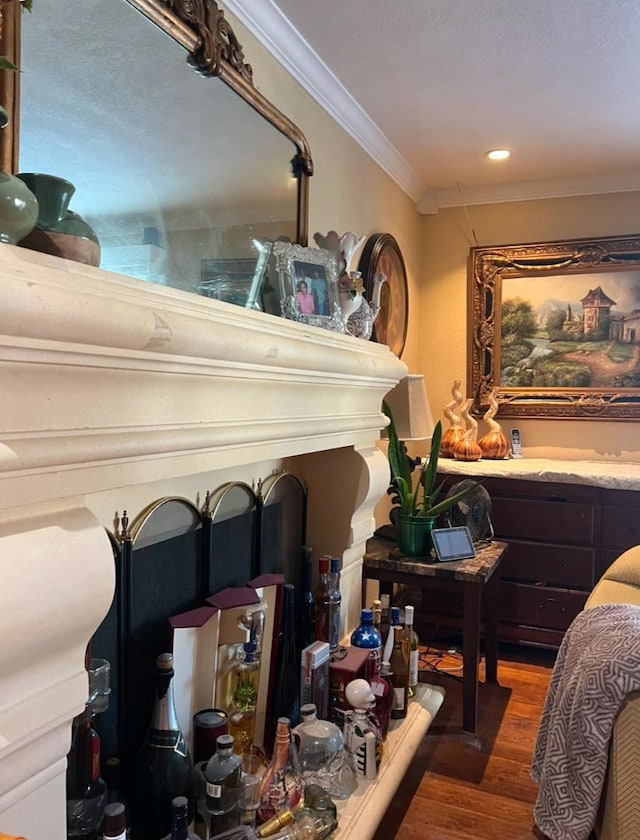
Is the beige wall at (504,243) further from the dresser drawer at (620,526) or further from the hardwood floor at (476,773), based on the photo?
the hardwood floor at (476,773)

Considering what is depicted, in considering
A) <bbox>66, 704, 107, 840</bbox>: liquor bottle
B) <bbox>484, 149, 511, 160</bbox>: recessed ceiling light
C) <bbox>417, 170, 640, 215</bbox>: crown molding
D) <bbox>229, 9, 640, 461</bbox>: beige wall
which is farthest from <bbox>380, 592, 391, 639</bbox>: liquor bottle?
<bbox>417, 170, 640, 215</bbox>: crown molding

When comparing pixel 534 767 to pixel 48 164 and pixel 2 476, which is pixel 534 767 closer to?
pixel 2 476

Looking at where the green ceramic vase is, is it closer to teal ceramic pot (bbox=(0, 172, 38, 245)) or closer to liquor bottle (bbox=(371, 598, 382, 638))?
teal ceramic pot (bbox=(0, 172, 38, 245))

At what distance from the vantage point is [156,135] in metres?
1.46

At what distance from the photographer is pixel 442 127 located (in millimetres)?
2707

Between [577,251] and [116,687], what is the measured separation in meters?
3.00

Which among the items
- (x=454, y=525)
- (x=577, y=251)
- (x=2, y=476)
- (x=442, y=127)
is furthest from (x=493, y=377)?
(x=2, y=476)

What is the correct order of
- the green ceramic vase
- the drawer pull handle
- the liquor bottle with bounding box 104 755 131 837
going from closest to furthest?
the green ceramic vase, the liquor bottle with bounding box 104 755 131 837, the drawer pull handle

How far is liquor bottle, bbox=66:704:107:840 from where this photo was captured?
1.16 m

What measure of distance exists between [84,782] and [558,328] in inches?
118

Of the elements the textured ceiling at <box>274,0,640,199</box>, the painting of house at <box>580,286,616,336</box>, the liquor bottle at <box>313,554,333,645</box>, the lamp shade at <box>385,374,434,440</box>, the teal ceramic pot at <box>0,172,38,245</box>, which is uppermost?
the textured ceiling at <box>274,0,640,199</box>

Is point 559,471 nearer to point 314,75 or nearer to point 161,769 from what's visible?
point 314,75

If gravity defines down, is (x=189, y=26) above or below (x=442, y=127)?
below

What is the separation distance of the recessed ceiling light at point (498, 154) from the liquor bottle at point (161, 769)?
103 inches
